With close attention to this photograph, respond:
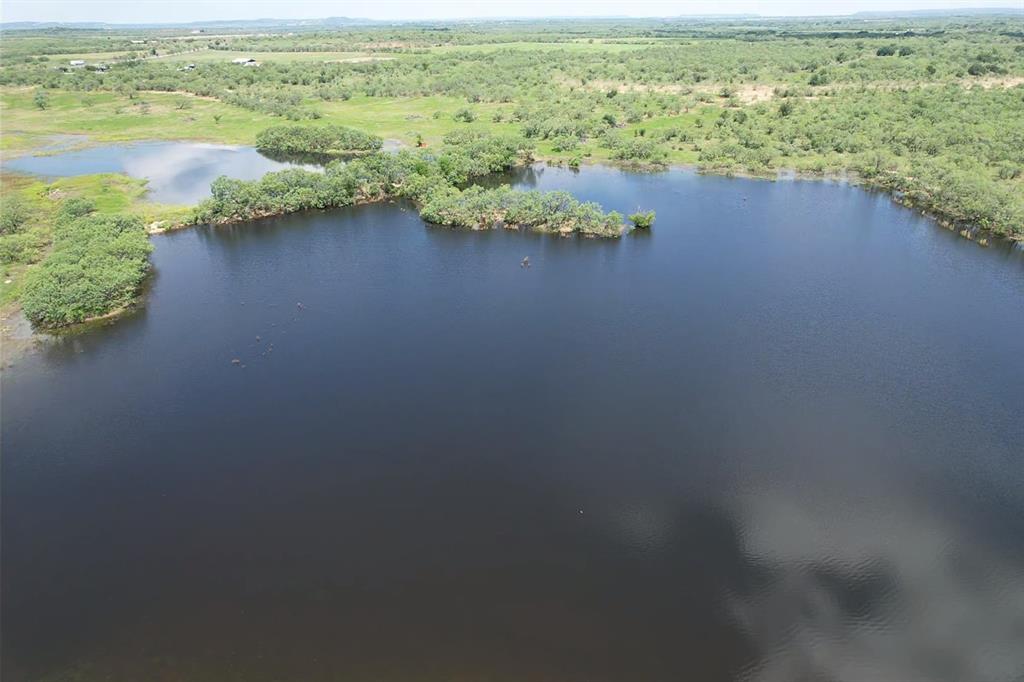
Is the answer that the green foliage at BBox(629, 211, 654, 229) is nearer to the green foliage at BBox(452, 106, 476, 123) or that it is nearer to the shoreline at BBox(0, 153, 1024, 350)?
the shoreline at BBox(0, 153, 1024, 350)

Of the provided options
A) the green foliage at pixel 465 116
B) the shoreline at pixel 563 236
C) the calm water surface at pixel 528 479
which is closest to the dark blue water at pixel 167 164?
the shoreline at pixel 563 236

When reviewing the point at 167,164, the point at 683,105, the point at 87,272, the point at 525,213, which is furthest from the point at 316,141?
the point at 683,105

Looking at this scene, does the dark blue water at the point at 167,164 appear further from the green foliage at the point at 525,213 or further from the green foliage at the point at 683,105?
the green foliage at the point at 525,213

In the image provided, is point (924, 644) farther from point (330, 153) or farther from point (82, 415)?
point (330, 153)

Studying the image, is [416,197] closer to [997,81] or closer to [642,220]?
[642,220]

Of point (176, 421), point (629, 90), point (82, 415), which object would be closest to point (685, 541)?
point (176, 421)
